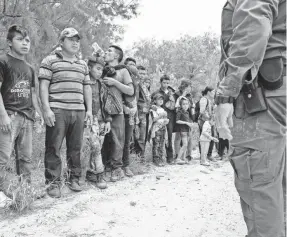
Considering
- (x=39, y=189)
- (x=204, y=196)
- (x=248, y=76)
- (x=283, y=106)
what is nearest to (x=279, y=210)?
(x=283, y=106)

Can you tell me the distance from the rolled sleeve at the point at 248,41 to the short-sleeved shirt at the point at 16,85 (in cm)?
231

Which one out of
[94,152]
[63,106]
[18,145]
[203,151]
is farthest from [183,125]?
[18,145]

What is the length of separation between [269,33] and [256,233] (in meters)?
1.23

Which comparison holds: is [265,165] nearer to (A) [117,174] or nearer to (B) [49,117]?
(B) [49,117]

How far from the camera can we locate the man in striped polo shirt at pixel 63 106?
12.2 ft

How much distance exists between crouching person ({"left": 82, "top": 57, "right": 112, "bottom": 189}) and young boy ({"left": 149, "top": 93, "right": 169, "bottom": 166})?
1622mm

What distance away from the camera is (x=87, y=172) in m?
4.30

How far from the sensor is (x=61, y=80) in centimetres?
378

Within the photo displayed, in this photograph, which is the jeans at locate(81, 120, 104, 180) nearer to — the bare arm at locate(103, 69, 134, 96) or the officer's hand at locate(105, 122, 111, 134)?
the officer's hand at locate(105, 122, 111, 134)

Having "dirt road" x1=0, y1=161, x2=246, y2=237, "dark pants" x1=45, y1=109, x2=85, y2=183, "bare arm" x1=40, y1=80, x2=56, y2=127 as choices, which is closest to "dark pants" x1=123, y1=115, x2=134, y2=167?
"dirt road" x1=0, y1=161, x2=246, y2=237

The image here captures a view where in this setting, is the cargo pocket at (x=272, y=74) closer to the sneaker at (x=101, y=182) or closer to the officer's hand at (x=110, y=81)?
the sneaker at (x=101, y=182)

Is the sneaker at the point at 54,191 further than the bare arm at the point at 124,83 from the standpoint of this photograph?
No

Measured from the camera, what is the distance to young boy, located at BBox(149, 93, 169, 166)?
19.6 ft

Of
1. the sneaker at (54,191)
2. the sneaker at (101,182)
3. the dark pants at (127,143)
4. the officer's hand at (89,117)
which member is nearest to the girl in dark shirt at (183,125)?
the dark pants at (127,143)
